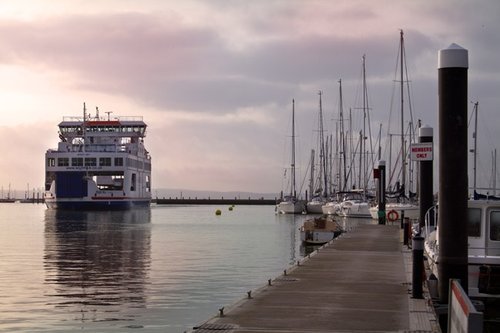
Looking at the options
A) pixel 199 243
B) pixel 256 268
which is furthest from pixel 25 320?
pixel 199 243

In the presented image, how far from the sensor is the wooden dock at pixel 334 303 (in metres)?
13.7

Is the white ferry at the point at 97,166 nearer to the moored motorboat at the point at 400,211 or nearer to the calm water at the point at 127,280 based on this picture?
the moored motorboat at the point at 400,211

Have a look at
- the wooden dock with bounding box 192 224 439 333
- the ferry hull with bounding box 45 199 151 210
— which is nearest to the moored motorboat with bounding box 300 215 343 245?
the wooden dock with bounding box 192 224 439 333

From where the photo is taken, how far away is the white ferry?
128000mm

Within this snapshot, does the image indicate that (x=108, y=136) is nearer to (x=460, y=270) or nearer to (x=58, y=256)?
(x=58, y=256)

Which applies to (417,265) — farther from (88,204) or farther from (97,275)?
(88,204)

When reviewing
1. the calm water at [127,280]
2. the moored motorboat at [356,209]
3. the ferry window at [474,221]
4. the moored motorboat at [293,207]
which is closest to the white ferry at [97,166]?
the moored motorboat at [293,207]

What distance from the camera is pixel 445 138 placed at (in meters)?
15.7

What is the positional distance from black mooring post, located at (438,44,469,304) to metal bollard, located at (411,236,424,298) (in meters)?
0.74

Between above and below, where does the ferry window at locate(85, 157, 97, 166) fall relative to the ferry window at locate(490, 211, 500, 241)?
above

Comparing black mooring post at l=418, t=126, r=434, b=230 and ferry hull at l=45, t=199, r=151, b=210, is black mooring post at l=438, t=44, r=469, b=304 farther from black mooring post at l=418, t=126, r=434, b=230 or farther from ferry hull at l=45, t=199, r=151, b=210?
ferry hull at l=45, t=199, r=151, b=210

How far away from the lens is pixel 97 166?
433 ft

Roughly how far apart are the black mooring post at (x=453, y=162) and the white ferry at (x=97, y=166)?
376ft

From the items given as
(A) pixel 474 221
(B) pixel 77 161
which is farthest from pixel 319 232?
(B) pixel 77 161
